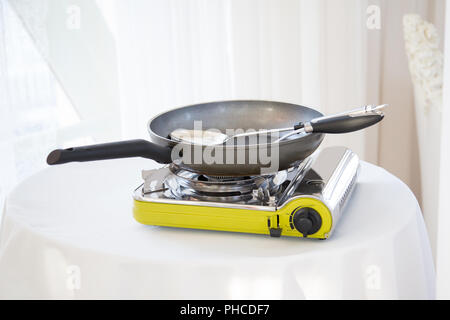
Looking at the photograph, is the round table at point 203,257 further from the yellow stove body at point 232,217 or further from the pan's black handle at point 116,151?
the pan's black handle at point 116,151

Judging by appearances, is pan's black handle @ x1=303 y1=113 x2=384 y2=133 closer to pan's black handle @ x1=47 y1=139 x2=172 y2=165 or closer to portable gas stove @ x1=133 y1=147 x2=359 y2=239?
portable gas stove @ x1=133 y1=147 x2=359 y2=239

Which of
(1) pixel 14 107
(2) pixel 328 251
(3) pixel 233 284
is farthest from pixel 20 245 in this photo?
(1) pixel 14 107

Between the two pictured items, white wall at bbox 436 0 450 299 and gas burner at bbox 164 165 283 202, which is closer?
gas burner at bbox 164 165 283 202

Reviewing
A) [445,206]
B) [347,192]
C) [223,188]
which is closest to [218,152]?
[223,188]

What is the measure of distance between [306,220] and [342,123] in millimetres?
154

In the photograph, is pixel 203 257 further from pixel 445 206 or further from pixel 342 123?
pixel 445 206

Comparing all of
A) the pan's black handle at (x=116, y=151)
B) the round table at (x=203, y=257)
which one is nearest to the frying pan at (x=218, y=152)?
the pan's black handle at (x=116, y=151)

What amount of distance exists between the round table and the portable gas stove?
22 mm

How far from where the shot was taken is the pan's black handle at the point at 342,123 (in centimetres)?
83

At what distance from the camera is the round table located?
772mm

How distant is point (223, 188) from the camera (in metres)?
0.88

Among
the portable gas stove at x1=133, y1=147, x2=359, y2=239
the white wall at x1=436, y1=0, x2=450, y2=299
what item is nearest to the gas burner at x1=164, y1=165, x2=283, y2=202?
the portable gas stove at x1=133, y1=147, x2=359, y2=239

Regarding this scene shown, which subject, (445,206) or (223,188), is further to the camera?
(445,206)
